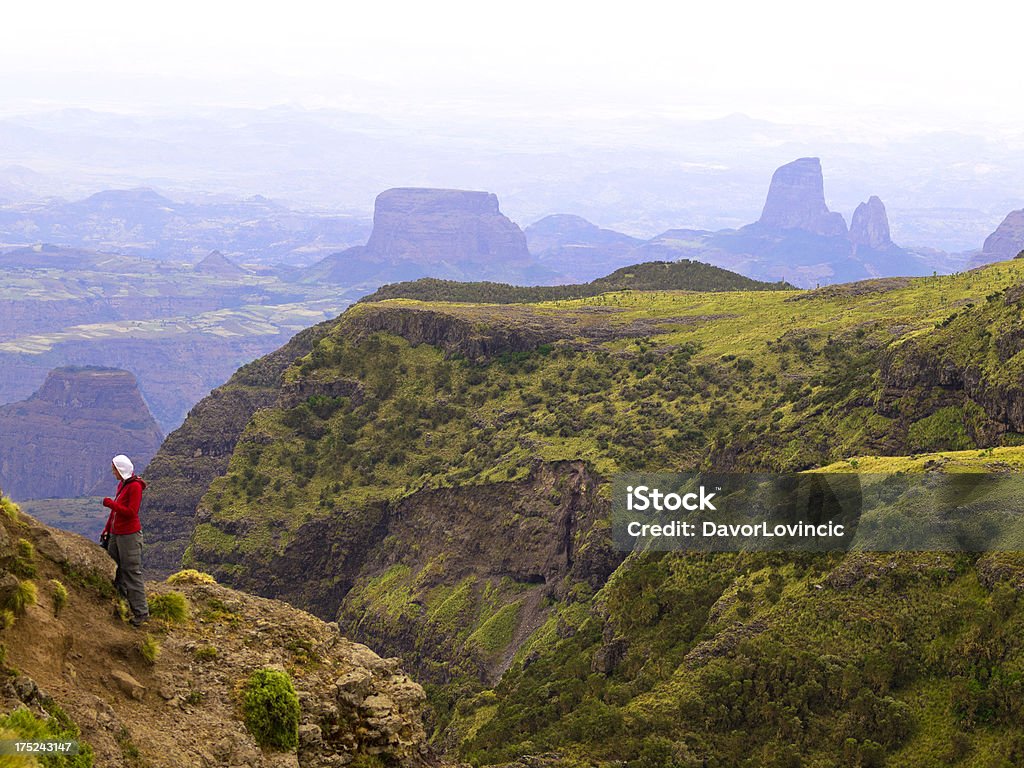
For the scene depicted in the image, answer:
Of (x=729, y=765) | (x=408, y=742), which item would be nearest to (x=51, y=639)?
(x=408, y=742)

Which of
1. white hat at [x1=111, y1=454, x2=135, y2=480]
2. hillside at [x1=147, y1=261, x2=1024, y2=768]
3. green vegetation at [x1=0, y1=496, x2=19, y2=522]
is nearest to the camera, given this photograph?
Answer: white hat at [x1=111, y1=454, x2=135, y2=480]

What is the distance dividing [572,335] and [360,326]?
29.9 metres

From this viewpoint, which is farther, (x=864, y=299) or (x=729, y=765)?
(x=864, y=299)

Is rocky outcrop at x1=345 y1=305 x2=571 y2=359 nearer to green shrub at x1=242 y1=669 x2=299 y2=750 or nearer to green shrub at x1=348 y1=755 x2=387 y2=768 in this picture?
green shrub at x1=348 y1=755 x2=387 y2=768

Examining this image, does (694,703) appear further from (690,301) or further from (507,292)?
(507,292)

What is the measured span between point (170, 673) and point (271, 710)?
2330mm

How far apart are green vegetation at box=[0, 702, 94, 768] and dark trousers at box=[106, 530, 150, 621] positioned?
4.65m

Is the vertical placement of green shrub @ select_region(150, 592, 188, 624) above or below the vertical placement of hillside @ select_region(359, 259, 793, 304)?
below

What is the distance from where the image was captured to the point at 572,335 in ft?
440

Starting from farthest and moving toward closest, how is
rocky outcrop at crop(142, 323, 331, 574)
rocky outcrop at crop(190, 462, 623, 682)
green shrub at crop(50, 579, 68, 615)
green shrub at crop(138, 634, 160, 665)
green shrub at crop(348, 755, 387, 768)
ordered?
rocky outcrop at crop(142, 323, 331, 574) → rocky outcrop at crop(190, 462, 623, 682) → green shrub at crop(348, 755, 387, 768) → green shrub at crop(138, 634, 160, 665) → green shrub at crop(50, 579, 68, 615)

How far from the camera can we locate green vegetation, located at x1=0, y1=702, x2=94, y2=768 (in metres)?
17.5

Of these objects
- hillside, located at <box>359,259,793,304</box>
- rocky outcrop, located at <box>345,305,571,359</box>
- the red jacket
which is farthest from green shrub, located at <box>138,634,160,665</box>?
hillside, located at <box>359,259,793,304</box>

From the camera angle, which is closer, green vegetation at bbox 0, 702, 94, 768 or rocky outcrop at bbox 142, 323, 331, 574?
green vegetation at bbox 0, 702, 94, 768

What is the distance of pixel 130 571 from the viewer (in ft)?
78.0
